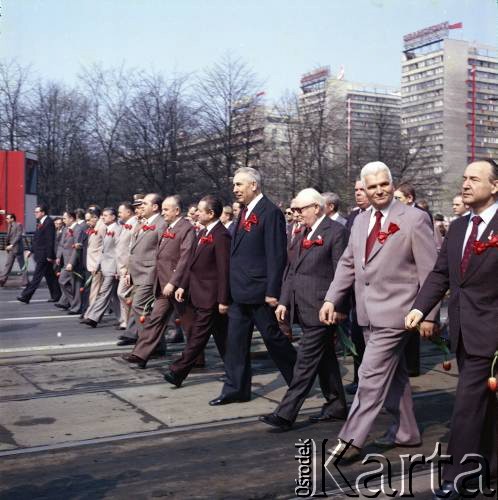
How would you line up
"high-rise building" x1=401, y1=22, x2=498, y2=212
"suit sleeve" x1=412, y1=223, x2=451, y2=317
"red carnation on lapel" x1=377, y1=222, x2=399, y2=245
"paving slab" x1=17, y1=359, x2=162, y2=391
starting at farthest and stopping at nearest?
"high-rise building" x1=401, y1=22, x2=498, y2=212 < "paving slab" x1=17, y1=359, x2=162, y2=391 < "red carnation on lapel" x1=377, y1=222, x2=399, y2=245 < "suit sleeve" x1=412, y1=223, x2=451, y2=317

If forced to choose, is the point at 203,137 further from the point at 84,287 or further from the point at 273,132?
the point at 84,287

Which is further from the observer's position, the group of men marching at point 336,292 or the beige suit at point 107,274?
the beige suit at point 107,274

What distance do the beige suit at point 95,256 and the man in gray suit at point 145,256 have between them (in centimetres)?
313

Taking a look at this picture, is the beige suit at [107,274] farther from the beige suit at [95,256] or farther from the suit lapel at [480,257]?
the suit lapel at [480,257]

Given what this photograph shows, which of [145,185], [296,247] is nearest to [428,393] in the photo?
[296,247]

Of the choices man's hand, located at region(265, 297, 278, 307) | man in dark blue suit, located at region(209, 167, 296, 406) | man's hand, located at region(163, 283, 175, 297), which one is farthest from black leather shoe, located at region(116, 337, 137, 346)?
man's hand, located at region(265, 297, 278, 307)

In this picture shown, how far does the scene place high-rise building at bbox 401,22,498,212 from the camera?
38.0m

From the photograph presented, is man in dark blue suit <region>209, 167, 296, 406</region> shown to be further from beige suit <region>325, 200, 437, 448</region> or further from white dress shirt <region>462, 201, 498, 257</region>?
white dress shirt <region>462, 201, 498, 257</region>

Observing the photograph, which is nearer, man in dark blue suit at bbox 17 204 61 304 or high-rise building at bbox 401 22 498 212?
man in dark blue suit at bbox 17 204 61 304

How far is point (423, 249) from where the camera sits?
5176 mm

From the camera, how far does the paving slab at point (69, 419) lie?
18.9 feet

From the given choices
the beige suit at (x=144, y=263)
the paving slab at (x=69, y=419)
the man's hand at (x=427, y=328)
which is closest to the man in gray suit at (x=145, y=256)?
the beige suit at (x=144, y=263)

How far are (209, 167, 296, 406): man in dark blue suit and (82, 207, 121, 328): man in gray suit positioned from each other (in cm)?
556

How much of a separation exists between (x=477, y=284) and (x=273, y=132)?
92.9 ft
